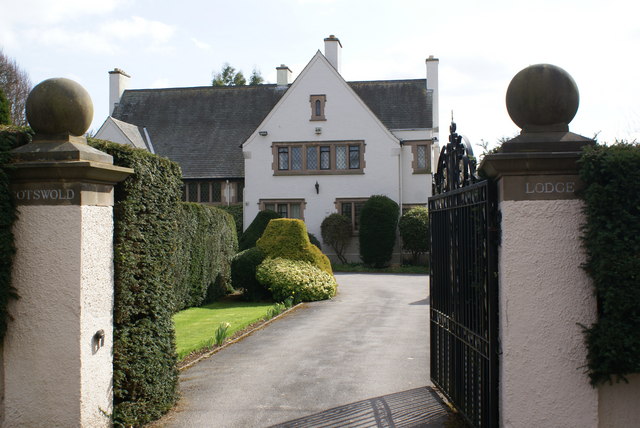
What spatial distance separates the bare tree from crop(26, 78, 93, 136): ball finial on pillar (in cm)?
3180

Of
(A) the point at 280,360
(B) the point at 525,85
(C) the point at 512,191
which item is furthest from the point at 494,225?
(A) the point at 280,360

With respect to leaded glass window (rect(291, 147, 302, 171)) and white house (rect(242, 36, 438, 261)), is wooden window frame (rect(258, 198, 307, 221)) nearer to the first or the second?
white house (rect(242, 36, 438, 261))

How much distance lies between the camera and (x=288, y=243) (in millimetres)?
18641

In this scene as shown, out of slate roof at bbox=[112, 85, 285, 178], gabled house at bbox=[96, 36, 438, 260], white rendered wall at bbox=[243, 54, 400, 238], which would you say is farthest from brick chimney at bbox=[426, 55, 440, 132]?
slate roof at bbox=[112, 85, 285, 178]

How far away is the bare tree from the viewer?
34.8 m

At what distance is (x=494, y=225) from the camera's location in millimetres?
4953

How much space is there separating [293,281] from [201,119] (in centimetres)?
2193

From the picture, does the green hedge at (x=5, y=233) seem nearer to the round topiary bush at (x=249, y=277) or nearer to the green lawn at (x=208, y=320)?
the green lawn at (x=208, y=320)

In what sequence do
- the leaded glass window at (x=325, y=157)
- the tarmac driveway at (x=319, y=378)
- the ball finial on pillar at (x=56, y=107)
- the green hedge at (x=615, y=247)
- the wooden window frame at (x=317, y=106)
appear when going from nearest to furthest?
the green hedge at (x=615, y=247), the ball finial on pillar at (x=56, y=107), the tarmac driveway at (x=319, y=378), the wooden window frame at (x=317, y=106), the leaded glass window at (x=325, y=157)

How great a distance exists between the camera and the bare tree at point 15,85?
1371 inches

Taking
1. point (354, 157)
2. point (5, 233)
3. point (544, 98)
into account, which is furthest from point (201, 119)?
point (544, 98)

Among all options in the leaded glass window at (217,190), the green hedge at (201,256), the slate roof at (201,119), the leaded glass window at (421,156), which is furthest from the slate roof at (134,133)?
the green hedge at (201,256)

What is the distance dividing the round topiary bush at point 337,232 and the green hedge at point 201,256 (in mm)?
11123

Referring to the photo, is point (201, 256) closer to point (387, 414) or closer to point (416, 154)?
point (387, 414)
